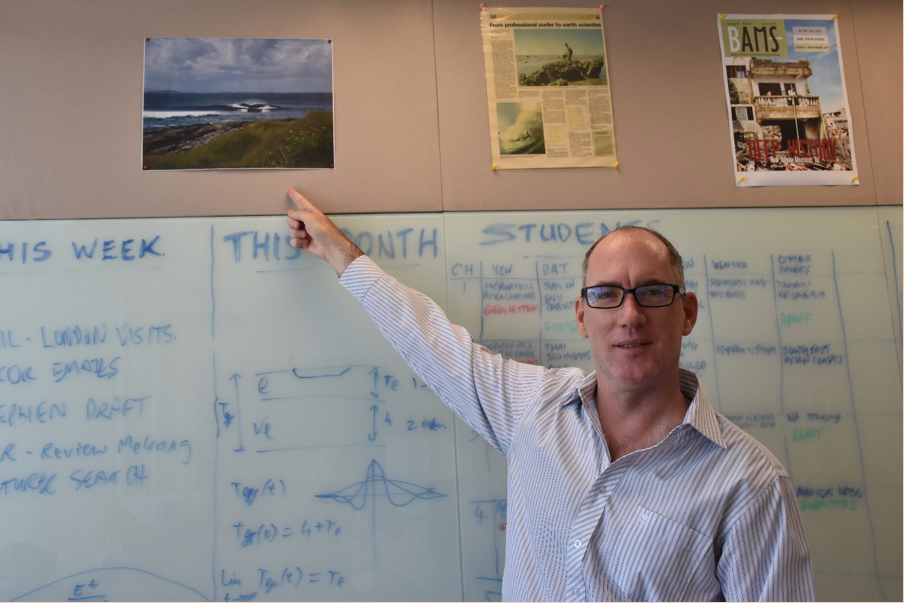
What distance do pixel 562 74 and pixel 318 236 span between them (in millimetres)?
927

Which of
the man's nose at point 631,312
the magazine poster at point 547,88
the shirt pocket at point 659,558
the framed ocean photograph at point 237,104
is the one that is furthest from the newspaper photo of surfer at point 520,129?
the shirt pocket at point 659,558

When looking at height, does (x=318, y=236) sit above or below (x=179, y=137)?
below

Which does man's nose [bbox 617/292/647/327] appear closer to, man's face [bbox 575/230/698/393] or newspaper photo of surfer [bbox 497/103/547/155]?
man's face [bbox 575/230/698/393]

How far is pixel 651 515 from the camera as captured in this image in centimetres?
113

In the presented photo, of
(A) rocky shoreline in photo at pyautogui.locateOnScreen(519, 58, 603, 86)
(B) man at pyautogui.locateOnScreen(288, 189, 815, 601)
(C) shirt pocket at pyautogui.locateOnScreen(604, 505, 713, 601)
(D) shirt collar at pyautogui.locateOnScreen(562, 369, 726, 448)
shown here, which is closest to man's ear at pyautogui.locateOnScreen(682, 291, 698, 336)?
(B) man at pyautogui.locateOnScreen(288, 189, 815, 601)

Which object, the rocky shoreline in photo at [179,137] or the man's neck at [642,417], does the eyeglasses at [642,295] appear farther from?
the rocky shoreline in photo at [179,137]

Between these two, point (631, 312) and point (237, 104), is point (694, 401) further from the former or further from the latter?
point (237, 104)

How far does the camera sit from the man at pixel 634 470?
1104mm

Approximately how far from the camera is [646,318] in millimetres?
1196

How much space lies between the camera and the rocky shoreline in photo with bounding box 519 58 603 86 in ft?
6.08

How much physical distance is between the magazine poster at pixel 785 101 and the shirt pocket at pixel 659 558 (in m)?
1.22

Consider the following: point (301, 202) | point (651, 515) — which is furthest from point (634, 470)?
point (301, 202)

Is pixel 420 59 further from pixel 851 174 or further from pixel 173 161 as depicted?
pixel 851 174

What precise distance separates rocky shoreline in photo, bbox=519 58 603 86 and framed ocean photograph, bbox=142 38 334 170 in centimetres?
63
